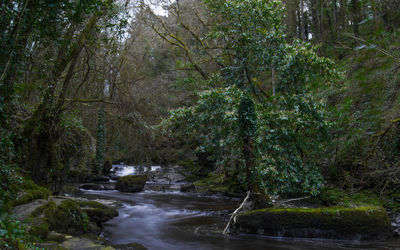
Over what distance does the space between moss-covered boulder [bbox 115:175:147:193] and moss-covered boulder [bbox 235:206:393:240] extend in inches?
394

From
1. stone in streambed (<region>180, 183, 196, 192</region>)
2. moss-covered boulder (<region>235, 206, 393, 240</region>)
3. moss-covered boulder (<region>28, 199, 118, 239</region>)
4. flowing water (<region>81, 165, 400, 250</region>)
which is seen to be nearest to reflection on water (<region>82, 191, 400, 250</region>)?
flowing water (<region>81, 165, 400, 250</region>)

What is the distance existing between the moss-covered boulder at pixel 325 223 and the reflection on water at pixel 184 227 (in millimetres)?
238

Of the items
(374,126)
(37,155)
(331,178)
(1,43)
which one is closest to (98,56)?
(37,155)

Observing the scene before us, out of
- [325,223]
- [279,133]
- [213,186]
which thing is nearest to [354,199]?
[325,223]

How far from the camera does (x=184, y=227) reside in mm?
9883

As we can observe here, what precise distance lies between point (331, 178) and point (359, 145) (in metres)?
1.81

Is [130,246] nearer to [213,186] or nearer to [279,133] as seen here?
[279,133]

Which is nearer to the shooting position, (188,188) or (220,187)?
(220,187)

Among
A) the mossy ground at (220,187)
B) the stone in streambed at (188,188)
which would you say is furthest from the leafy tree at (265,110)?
the stone in streambed at (188,188)

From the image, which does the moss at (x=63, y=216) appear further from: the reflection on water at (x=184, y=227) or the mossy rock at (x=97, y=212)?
the mossy rock at (x=97, y=212)

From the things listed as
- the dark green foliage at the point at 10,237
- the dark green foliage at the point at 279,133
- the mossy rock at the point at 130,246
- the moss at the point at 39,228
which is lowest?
the mossy rock at the point at 130,246

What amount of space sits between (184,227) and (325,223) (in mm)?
4397

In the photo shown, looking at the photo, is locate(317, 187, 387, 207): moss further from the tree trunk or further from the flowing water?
the tree trunk

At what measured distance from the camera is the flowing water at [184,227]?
7.64 metres
